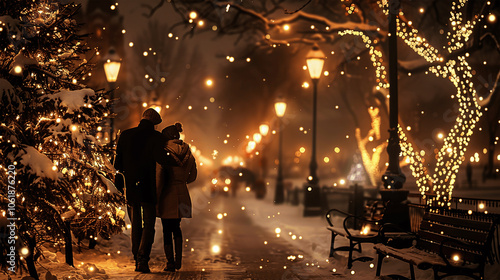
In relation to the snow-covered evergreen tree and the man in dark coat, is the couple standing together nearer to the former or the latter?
the man in dark coat

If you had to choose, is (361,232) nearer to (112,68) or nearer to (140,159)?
(140,159)

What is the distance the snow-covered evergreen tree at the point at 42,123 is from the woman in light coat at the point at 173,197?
81 centimetres

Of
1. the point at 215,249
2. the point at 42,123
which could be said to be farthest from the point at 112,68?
the point at 42,123

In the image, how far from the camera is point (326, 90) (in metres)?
41.6

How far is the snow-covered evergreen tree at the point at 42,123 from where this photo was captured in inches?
279

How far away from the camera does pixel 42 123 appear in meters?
7.81

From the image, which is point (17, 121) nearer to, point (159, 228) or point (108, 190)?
point (108, 190)

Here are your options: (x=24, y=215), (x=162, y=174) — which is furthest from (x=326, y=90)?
(x=24, y=215)

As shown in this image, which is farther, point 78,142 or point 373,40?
point 373,40

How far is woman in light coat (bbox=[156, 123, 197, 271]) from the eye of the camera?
31.1ft

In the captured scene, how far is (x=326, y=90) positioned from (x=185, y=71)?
2145 cm

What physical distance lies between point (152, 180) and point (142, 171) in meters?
0.19

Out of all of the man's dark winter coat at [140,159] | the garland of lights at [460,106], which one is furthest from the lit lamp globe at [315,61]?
the man's dark winter coat at [140,159]

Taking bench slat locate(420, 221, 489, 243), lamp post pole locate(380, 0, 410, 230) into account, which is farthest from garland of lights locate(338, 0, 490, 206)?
bench slat locate(420, 221, 489, 243)
